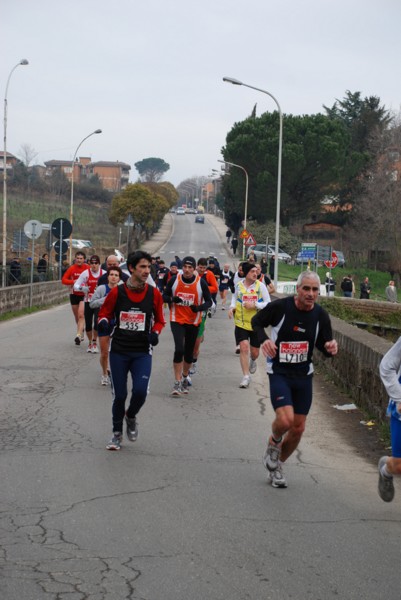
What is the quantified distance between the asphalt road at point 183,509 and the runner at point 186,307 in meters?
0.70

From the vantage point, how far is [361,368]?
35.6 ft

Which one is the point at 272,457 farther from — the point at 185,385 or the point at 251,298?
the point at 251,298

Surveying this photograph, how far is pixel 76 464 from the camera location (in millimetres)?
7293

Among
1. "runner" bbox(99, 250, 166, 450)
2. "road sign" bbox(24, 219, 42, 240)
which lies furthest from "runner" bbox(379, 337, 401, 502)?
"road sign" bbox(24, 219, 42, 240)

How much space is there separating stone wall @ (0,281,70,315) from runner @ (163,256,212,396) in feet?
42.9

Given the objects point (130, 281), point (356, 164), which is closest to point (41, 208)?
point (356, 164)

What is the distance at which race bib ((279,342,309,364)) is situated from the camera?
6.95 m

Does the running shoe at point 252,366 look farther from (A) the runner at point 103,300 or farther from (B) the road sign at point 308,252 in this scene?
(B) the road sign at point 308,252

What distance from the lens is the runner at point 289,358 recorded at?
22.6 feet

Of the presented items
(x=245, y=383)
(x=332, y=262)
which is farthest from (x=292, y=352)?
(x=332, y=262)

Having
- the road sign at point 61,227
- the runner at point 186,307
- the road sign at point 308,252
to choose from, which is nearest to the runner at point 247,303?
the runner at point 186,307

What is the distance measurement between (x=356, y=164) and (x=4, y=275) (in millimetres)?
51203

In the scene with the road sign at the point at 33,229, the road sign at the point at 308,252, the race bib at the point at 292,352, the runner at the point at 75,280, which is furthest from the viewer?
the road sign at the point at 308,252

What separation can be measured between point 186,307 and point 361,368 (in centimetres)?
246
